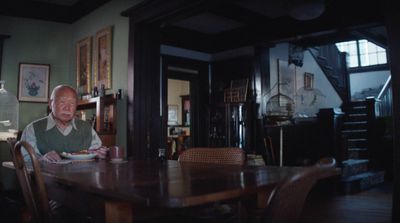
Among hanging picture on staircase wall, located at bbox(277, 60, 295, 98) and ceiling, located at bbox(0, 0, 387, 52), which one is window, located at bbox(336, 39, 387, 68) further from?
ceiling, located at bbox(0, 0, 387, 52)

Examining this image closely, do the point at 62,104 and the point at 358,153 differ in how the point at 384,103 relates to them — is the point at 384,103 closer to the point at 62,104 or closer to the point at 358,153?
the point at 358,153

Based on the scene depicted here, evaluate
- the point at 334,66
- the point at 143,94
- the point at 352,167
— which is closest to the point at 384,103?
the point at 334,66

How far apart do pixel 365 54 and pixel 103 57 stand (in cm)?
994

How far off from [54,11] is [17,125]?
69.6 inches

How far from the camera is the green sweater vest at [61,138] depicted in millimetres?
2180

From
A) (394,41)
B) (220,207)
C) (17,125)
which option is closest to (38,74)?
(17,125)

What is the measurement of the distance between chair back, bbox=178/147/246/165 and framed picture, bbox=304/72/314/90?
5.79 meters

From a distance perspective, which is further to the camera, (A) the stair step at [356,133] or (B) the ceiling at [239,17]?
(A) the stair step at [356,133]

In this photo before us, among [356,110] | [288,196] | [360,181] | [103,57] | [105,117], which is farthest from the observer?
[356,110]

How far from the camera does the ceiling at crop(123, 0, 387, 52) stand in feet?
12.8

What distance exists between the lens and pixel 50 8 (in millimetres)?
4973

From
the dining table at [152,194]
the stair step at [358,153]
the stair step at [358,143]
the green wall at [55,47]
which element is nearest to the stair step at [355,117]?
the stair step at [358,143]

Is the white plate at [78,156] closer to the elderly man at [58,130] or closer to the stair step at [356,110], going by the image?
the elderly man at [58,130]

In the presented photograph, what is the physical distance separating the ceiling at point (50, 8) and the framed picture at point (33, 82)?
0.74 metres
